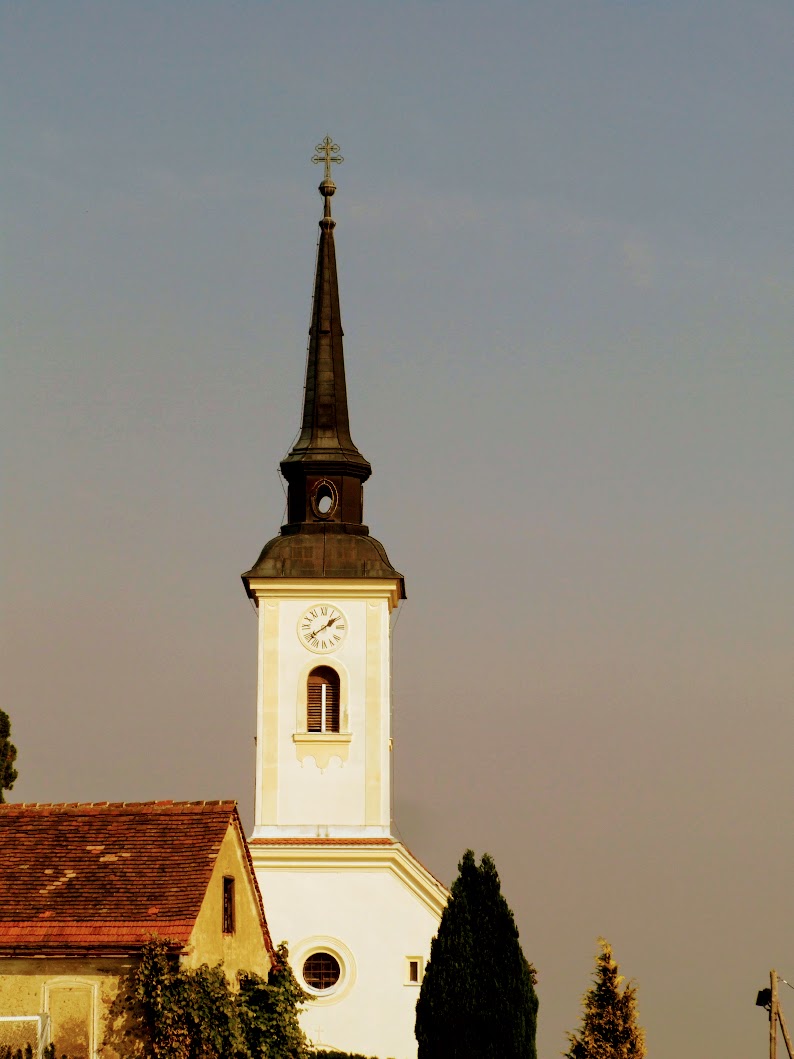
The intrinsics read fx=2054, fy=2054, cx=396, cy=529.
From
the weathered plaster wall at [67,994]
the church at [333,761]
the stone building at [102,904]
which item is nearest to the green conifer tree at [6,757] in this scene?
the church at [333,761]

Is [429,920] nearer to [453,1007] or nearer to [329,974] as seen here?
[329,974]

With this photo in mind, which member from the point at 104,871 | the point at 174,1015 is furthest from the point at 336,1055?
the point at 174,1015

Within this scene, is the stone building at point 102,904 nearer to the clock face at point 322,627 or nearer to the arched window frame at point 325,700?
the arched window frame at point 325,700

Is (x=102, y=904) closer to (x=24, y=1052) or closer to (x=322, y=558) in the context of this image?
(x=24, y=1052)

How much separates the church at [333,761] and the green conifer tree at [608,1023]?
8263mm

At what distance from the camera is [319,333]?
50344 mm

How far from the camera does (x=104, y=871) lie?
2789 centimetres

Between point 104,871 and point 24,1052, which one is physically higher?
point 104,871

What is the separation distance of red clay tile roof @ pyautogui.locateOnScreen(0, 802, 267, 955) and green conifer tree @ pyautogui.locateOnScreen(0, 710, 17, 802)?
1090cm

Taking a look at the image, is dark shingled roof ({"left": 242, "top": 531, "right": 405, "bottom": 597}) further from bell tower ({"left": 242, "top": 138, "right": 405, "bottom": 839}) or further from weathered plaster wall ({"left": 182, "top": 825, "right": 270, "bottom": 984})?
weathered plaster wall ({"left": 182, "top": 825, "right": 270, "bottom": 984})

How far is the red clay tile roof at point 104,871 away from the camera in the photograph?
2641 cm

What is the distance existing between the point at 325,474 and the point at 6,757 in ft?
37.1

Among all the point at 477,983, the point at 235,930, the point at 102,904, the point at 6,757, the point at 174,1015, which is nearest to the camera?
the point at 174,1015

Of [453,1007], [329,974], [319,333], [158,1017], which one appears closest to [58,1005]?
[158,1017]
